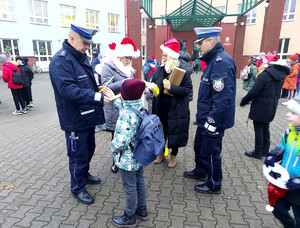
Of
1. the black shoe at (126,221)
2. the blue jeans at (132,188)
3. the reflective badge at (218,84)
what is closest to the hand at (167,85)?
the reflective badge at (218,84)

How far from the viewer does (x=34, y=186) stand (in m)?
3.21

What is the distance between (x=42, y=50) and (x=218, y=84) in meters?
22.8

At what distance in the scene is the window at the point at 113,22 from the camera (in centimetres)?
2589

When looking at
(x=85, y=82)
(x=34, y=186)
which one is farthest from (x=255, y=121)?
(x=34, y=186)

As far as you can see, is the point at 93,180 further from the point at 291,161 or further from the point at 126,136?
the point at 291,161

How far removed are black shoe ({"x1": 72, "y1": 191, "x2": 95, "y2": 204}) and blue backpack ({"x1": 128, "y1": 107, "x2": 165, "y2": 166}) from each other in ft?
3.90

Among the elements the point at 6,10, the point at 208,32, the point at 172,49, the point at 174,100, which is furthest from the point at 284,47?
the point at 6,10

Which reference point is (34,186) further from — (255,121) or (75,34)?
(255,121)

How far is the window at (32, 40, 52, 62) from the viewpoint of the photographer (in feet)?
68.3

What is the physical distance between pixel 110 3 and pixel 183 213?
27.3m

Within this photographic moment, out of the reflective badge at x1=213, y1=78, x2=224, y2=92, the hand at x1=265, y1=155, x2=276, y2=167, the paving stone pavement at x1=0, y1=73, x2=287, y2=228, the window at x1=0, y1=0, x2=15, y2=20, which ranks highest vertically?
the window at x1=0, y1=0, x2=15, y2=20

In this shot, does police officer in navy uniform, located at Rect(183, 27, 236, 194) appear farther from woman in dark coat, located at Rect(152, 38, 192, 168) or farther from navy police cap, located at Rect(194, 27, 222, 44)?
woman in dark coat, located at Rect(152, 38, 192, 168)

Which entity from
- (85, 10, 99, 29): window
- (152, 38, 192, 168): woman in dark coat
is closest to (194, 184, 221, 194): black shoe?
(152, 38, 192, 168): woman in dark coat

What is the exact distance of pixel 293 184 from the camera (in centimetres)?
178
